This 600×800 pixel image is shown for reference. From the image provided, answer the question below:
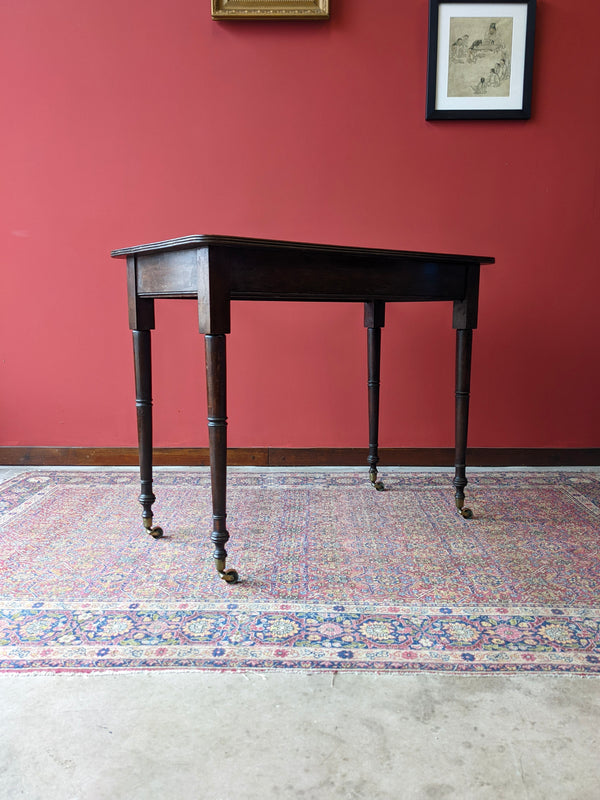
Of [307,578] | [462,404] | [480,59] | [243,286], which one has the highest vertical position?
[480,59]

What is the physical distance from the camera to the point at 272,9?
2.53 meters

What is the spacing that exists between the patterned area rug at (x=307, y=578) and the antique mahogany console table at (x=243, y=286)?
15cm

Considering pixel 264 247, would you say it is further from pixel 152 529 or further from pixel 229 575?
pixel 152 529

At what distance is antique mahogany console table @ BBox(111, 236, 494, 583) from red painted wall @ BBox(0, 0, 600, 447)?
66 cm

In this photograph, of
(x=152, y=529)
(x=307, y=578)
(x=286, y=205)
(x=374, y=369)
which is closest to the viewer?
(x=307, y=578)

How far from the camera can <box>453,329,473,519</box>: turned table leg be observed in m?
2.12

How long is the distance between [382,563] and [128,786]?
37.9 inches

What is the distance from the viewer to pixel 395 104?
8.57 ft

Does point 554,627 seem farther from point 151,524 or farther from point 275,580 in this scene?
point 151,524

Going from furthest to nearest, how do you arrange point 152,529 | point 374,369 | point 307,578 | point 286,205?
point 286,205 → point 374,369 → point 152,529 → point 307,578

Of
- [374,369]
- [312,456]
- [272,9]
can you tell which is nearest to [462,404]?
[374,369]

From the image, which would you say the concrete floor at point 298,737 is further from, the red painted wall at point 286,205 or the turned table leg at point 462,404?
the red painted wall at point 286,205

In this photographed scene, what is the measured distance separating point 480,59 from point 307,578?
7.45 feet

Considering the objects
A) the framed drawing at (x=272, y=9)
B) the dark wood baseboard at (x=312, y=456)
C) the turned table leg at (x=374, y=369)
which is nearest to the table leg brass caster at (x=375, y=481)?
the turned table leg at (x=374, y=369)
